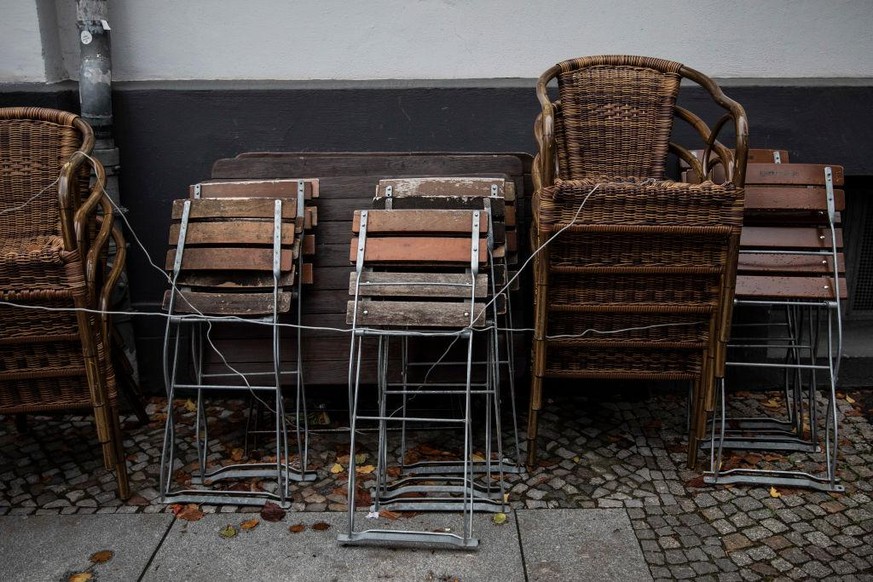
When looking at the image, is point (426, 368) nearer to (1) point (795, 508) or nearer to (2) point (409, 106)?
(2) point (409, 106)

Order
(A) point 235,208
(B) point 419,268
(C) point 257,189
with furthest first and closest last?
(C) point 257,189, (A) point 235,208, (B) point 419,268

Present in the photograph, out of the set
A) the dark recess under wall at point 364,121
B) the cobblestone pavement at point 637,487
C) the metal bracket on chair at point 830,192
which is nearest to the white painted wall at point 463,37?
the dark recess under wall at point 364,121

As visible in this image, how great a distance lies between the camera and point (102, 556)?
11.3 feet

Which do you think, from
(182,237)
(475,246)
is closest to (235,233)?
(182,237)

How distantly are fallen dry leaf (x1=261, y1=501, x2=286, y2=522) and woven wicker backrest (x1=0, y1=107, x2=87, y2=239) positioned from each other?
1.85 meters

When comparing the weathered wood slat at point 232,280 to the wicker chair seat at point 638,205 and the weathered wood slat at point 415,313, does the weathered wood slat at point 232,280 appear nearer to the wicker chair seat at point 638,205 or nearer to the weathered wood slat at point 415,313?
the weathered wood slat at point 415,313

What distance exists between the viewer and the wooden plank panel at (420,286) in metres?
3.62

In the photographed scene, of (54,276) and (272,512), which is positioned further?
(272,512)

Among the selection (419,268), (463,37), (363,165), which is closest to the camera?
(419,268)

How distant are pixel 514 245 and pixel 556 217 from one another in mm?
633

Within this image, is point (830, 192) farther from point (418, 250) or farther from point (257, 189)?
point (257, 189)

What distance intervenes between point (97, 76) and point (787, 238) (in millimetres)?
4032

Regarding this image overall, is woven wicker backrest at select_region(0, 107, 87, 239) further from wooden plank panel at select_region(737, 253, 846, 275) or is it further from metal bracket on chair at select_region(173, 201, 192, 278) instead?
wooden plank panel at select_region(737, 253, 846, 275)

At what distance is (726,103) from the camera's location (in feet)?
12.5
